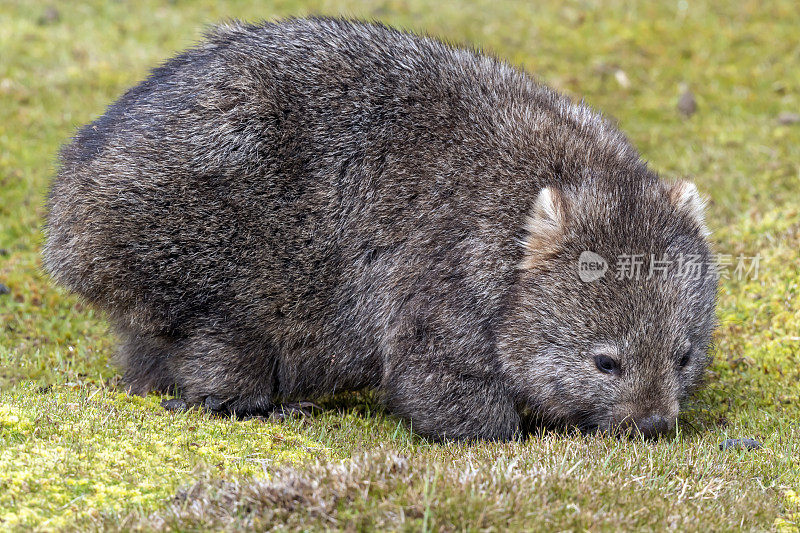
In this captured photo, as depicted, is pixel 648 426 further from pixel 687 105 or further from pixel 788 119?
pixel 687 105

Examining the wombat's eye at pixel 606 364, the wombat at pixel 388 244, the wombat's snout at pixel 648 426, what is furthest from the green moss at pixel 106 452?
the wombat's snout at pixel 648 426

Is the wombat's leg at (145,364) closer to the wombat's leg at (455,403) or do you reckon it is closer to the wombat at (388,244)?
the wombat at (388,244)

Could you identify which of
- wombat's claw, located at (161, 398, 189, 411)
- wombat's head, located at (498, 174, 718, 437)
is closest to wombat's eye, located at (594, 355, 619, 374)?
wombat's head, located at (498, 174, 718, 437)

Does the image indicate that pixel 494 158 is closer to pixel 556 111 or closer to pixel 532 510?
pixel 556 111

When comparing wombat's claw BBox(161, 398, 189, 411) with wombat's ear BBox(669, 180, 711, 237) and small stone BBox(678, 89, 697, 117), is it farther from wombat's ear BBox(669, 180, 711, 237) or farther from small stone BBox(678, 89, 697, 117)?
small stone BBox(678, 89, 697, 117)

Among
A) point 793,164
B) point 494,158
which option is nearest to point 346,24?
point 494,158

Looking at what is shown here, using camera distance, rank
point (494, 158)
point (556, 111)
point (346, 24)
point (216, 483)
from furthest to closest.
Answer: point (346, 24), point (556, 111), point (494, 158), point (216, 483)
